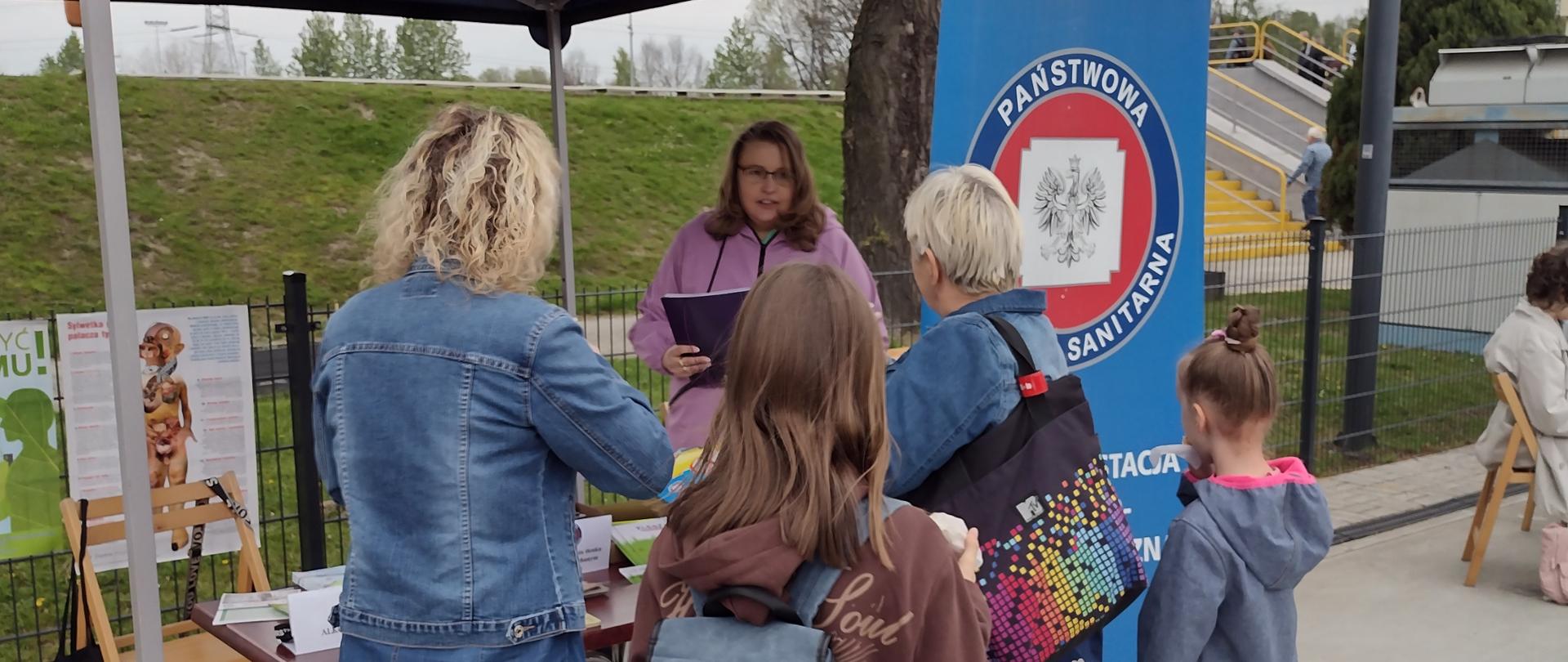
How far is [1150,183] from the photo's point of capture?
3287 mm

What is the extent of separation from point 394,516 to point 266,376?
2852 millimetres

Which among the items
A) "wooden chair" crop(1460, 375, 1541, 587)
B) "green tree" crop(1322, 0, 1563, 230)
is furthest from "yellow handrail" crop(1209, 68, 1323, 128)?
"wooden chair" crop(1460, 375, 1541, 587)

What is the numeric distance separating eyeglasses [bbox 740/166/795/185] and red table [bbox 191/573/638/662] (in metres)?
1.38

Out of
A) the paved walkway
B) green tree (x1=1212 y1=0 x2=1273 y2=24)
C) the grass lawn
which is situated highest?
green tree (x1=1212 y1=0 x2=1273 y2=24)

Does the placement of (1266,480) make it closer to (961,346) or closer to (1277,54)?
(961,346)

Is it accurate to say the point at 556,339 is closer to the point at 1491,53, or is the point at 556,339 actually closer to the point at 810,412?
the point at 810,412

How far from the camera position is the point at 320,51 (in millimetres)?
23875

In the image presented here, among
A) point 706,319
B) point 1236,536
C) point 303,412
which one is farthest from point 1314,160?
point 1236,536

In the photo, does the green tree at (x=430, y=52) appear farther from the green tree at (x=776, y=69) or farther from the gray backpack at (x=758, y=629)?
the gray backpack at (x=758, y=629)

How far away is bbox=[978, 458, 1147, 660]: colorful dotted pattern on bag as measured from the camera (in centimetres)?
214

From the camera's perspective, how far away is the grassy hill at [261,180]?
12992 millimetres

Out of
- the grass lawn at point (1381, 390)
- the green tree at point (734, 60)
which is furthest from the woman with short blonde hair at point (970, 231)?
the green tree at point (734, 60)

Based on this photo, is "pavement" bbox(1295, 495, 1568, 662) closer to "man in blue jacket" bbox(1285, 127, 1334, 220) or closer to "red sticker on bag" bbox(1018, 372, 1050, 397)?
"red sticker on bag" bbox(1018, 372, 1050, 397)

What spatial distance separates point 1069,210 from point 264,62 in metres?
21.1
